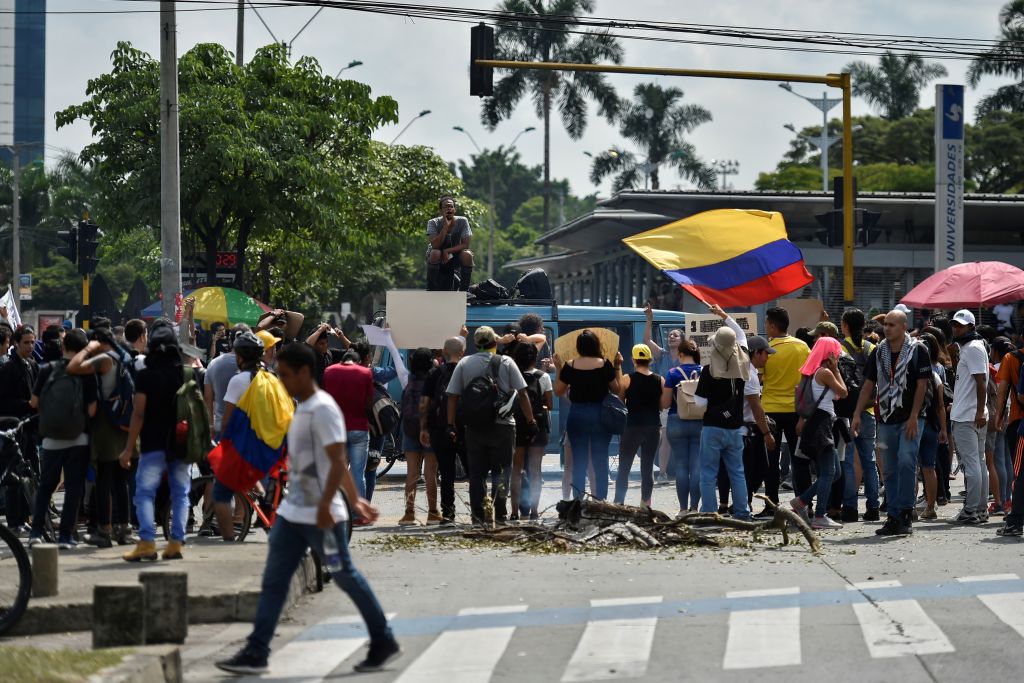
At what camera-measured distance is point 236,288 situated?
2741 centimetres

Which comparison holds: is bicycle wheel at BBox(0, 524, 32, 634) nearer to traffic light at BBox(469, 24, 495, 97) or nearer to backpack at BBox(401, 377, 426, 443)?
backpack at BBox(401, 377, 426, 443)

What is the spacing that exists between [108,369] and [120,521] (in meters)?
1.31

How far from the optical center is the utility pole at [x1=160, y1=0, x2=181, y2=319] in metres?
18.8

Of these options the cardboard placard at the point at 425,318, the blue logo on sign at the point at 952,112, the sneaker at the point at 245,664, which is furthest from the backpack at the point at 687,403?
the blue logo on sign at the point at 952,112

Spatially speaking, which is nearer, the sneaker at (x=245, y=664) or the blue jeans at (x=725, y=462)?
the sneaker at (x=245, y=664)

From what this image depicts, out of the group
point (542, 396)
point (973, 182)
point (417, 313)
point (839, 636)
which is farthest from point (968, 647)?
point (973, 182)

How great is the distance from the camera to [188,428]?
10.6 metres

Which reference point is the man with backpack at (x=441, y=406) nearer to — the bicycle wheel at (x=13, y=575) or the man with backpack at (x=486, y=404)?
the man with backpack at (x=486, y=404)

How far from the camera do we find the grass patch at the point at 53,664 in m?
6.25

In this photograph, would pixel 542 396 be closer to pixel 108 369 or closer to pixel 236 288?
pixel 108 369

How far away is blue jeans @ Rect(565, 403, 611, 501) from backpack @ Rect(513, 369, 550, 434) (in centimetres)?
23

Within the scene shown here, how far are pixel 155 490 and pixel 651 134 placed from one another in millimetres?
63200

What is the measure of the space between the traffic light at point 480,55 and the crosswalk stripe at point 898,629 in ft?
44.8

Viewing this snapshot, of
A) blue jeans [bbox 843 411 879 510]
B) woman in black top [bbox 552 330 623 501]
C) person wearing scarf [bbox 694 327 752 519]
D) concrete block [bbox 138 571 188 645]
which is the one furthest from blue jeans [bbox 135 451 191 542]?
blue jeans [bbox 843 411 879 510]
